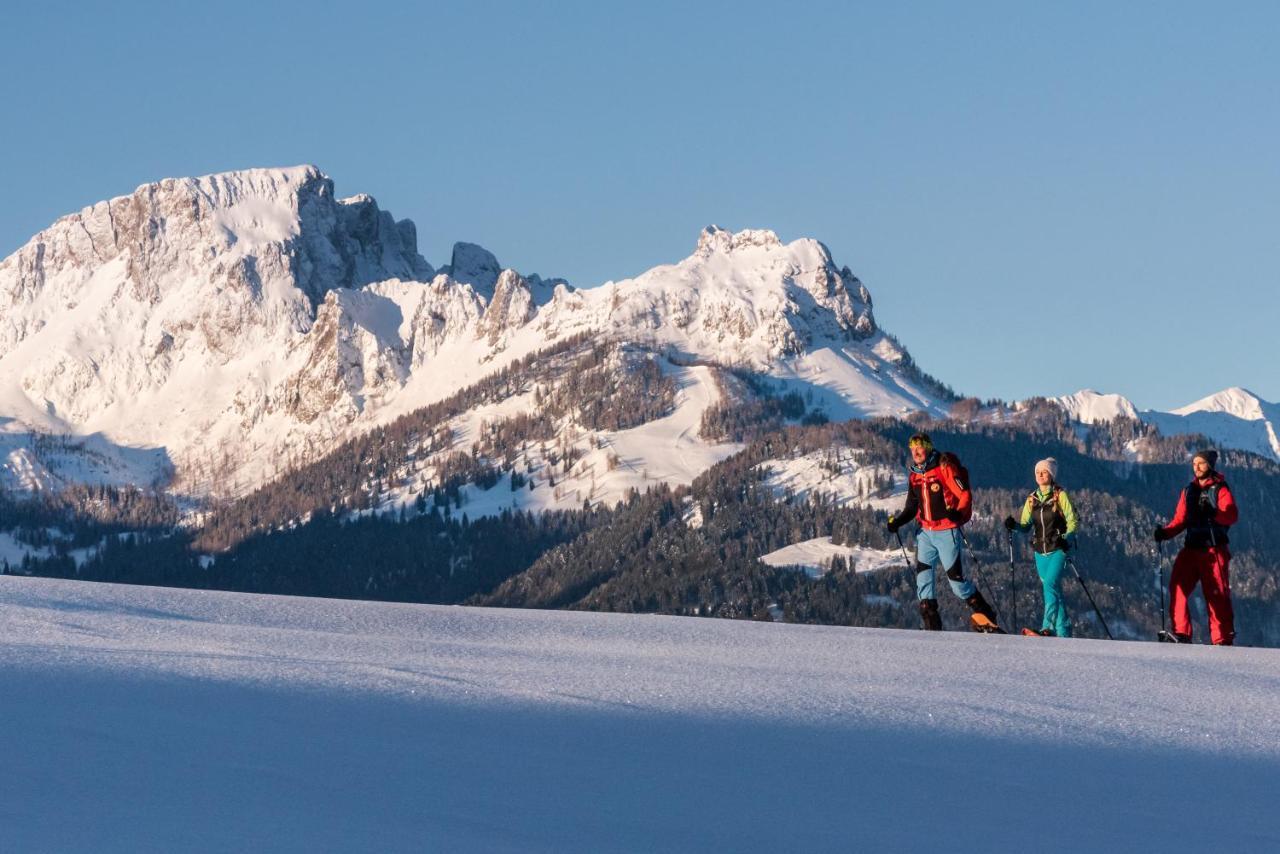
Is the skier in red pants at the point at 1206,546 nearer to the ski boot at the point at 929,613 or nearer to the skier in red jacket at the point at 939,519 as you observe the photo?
the skier in red jacket at the point at 939,519

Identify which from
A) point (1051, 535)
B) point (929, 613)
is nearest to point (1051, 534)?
point (1051, 535)

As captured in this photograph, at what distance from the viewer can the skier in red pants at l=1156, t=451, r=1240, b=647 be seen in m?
22.4

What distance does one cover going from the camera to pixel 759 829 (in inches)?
341

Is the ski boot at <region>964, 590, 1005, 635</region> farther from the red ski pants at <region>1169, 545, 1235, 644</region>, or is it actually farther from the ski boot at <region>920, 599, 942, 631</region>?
the red ski pants at <region>1169, 545, 1235, 644</region>

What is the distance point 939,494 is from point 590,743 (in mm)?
13046

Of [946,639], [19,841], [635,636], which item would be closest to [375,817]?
[19,841]

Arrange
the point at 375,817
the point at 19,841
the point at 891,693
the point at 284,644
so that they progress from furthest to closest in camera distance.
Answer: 1. the point at 284,644
2. the point at 891,693
3. the point at 375,817
4. the point at 19,841

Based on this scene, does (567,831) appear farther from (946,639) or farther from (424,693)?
(946,639)

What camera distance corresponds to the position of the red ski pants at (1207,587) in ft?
74.1

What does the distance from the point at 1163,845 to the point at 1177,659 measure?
806 cm

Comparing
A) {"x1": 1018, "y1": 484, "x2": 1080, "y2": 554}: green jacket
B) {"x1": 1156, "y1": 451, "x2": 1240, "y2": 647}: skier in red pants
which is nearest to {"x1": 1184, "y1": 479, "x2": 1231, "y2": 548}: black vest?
{"x1": 1156, "y1": 451, "x2": 1240, "y2": 647}: skier in red pants

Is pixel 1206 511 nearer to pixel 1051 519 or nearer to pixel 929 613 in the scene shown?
pixel 1051 519

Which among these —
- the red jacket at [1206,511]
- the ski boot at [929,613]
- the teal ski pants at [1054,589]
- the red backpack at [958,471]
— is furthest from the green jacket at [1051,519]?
the ski boot at [929,613]

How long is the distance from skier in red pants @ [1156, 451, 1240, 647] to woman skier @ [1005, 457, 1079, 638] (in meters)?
1.45
